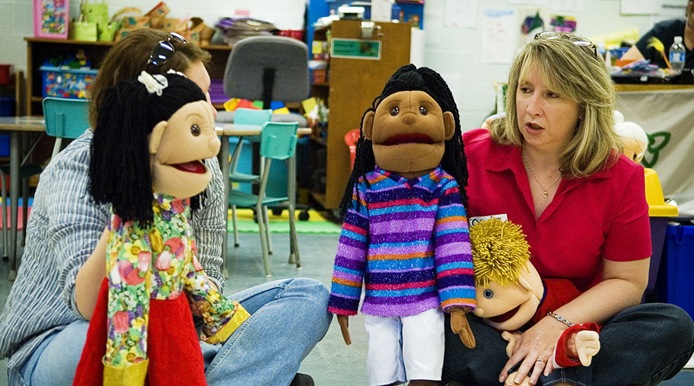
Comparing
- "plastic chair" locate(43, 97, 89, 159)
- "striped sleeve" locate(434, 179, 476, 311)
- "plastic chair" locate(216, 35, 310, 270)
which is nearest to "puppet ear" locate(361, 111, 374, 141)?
"striped sleeve" locate(434, 179, 476, 311)

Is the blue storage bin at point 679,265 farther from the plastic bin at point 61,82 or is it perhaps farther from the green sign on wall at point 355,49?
the plastic bin at point 61,82

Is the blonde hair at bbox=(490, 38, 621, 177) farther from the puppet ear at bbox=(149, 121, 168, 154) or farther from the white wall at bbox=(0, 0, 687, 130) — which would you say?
the white wall at bbox=(0, 0, 687, 130)

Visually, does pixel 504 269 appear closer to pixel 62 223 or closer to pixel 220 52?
pixel 62 223

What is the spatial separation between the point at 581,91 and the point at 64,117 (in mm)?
2705

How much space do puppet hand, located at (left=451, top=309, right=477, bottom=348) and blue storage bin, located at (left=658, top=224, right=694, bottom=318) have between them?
1.23m

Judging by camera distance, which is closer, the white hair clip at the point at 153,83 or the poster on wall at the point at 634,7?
the white hair clip at the point at 153,83

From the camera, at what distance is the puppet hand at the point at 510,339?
1.93 m

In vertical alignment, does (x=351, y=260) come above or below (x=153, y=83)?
below

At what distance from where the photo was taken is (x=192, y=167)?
1.49 meters

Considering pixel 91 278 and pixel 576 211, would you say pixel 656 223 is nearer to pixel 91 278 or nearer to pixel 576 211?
pixel 576 211

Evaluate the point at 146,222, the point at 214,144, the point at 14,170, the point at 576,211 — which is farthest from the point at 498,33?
the point at 146,222

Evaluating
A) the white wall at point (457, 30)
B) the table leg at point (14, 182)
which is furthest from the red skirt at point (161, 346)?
the white wall at point (457, 30)

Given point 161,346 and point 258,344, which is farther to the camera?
point 258,344

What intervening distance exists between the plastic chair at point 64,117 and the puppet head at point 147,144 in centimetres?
263
